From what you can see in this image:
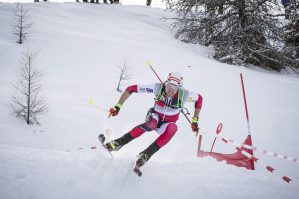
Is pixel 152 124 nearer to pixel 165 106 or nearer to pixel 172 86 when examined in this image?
pixel 165 106

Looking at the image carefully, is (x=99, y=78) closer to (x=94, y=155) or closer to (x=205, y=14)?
(x=94, y=155)

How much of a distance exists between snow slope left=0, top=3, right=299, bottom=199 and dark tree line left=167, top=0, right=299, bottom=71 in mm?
1151

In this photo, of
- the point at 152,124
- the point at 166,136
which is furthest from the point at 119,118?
the point at 166,136

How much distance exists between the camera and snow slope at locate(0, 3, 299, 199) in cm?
370

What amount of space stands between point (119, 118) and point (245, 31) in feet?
35.6

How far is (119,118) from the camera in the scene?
371 inches

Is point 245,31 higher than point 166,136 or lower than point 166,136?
higher

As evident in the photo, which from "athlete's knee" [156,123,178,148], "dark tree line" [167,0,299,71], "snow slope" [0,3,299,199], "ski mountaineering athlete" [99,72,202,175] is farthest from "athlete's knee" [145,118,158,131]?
"dark tree line" [167,0,299,71]

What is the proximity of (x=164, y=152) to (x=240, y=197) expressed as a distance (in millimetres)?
4328

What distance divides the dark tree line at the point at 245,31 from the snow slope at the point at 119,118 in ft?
3.78

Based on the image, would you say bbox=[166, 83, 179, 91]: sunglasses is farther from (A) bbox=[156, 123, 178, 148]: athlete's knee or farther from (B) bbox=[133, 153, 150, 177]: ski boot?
(B) bbox=[133, 153, 150, 177]: ski boot

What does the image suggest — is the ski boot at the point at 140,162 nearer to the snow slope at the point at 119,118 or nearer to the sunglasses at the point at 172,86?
the snow slope at the point at 119,118

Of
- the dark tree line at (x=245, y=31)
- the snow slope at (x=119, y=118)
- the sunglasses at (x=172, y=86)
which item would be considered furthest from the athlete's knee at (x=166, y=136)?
the dark tree line at (x=245, y=31)

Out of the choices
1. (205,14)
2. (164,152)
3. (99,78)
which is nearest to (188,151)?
(164,152)
